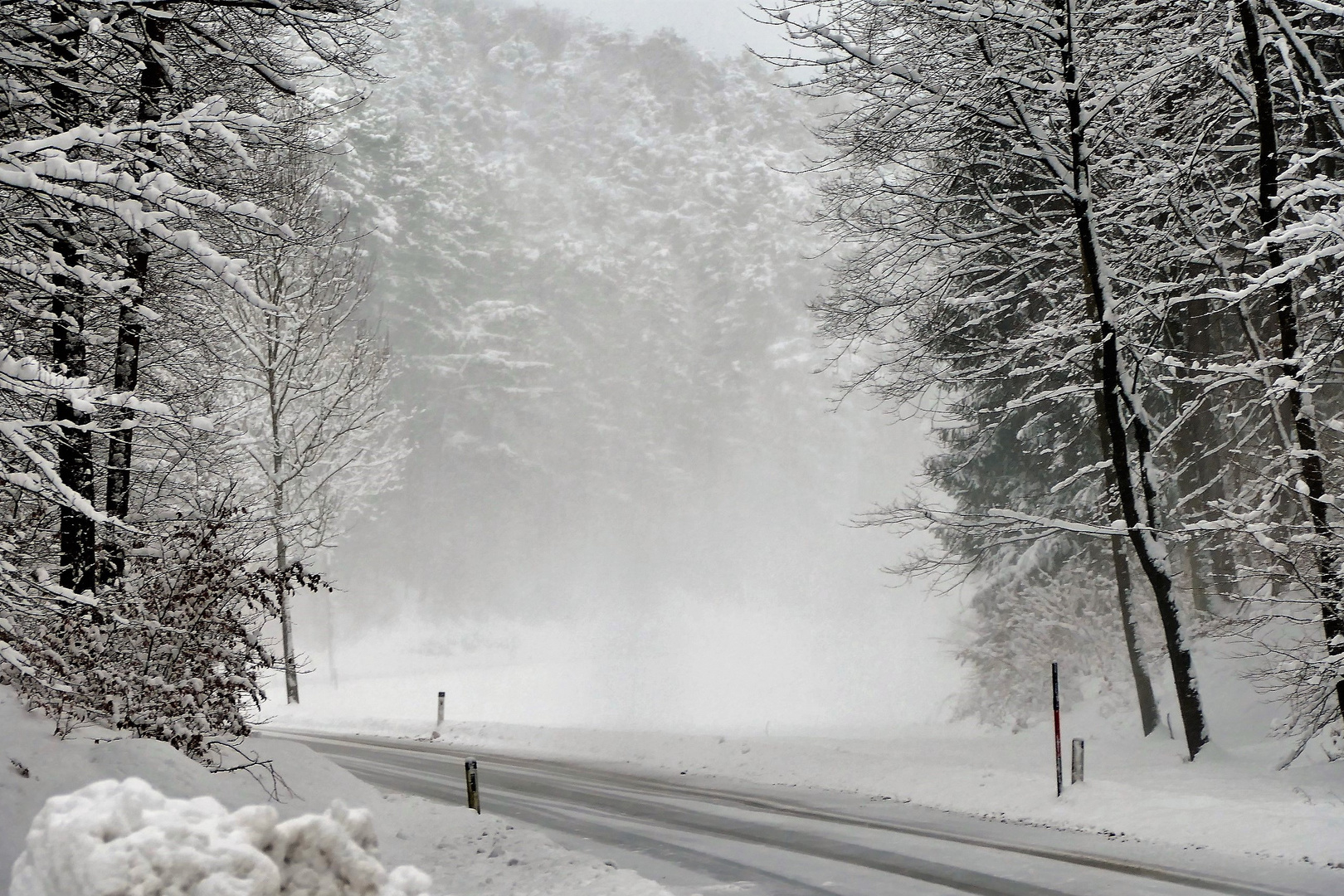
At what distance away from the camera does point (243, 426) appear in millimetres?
26625

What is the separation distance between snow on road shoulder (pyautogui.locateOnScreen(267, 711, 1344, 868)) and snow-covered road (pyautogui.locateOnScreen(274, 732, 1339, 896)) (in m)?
0.61

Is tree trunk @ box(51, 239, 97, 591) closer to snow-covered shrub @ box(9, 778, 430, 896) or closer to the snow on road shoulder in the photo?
snow-covered shrub @ box(9, 778, 430, 896)

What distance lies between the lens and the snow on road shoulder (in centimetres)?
938

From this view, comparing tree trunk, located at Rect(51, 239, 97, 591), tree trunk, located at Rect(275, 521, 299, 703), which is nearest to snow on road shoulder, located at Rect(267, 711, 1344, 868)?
tree trunk, located at Rect(275, 521, 299, 703)

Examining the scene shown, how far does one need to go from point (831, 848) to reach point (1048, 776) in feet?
16.1

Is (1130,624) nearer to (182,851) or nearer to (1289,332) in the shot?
(1289,332)

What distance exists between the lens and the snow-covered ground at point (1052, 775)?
9398mm

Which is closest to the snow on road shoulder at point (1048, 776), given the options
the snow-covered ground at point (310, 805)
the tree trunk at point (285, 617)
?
the snow-covered ground at point (310, 805)

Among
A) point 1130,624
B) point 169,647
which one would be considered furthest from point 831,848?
point 1130,624

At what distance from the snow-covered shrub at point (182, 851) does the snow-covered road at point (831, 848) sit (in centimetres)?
479

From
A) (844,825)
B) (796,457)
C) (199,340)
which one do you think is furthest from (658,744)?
(796,457)

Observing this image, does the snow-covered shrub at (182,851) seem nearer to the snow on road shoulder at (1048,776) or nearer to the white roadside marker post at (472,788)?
the snow on road shoulder at (1048,776)

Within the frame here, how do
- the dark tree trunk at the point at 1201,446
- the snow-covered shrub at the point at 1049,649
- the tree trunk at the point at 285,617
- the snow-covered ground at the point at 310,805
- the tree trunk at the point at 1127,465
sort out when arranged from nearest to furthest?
the snow-covered ground at the point at 310,805
the tree trunk at the point at 285,617
the tree trunk at the point at 1127,465
the dark tree trunk at the point at 1201,446
the snow-covered shrub at the point at 1049,649

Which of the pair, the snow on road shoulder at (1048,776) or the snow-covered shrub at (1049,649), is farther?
the snow-covered shrub at (1049,649)
